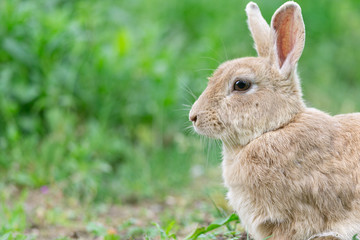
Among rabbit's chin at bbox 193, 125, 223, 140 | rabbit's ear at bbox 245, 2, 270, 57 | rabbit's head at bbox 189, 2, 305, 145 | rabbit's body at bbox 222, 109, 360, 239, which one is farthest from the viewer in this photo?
rabbit's ear at bbox 245, 2, 270, 57

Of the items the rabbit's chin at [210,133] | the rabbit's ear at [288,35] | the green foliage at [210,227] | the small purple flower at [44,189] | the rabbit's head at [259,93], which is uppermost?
the rabbit's ear at [288,35]

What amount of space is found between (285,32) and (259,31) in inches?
13.1

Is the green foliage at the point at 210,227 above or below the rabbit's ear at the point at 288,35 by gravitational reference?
below

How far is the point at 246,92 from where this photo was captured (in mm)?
3820

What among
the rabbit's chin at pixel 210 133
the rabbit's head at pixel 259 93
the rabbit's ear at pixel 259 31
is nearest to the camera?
the rabbit's head at pixel 259 93

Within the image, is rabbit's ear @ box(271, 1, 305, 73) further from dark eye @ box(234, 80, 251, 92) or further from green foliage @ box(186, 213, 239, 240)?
green foliage @ box(186, 213, 239, 240)

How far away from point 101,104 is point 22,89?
857 mm

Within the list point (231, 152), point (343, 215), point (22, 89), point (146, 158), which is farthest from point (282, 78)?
point (22, 89)

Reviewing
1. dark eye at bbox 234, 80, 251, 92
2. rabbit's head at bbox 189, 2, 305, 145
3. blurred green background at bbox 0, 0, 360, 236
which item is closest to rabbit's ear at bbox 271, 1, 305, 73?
rabbit's head at bbox 189, 2, 305, 145

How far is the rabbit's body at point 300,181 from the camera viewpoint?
138 inches

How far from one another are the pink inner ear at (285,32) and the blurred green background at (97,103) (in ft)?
7.58

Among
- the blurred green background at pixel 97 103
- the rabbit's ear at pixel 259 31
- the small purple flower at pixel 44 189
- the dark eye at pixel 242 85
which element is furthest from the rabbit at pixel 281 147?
the small purple flower at pixel 44 189

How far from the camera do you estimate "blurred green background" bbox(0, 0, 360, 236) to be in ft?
19.5

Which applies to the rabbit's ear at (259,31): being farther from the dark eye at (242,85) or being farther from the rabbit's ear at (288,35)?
the dark eye at (242,85)
